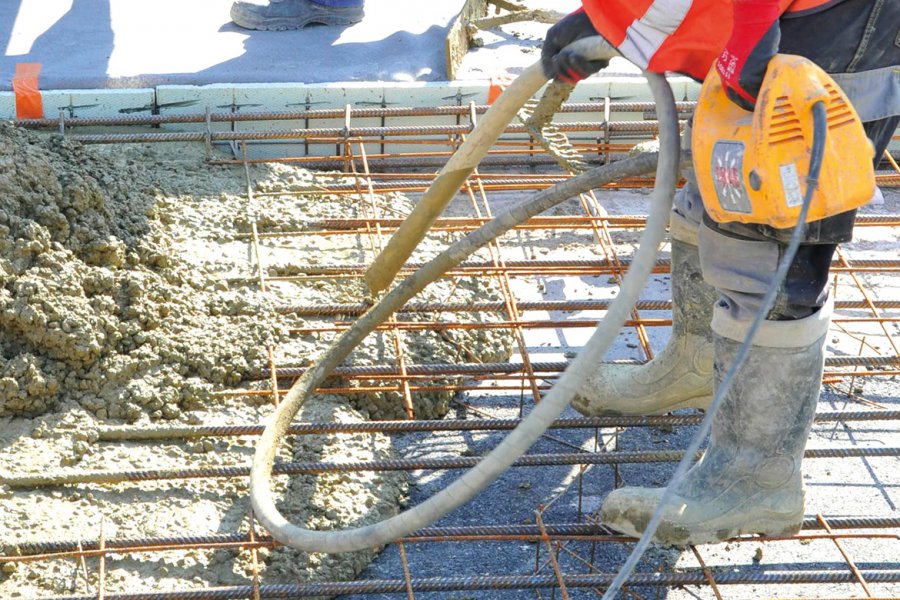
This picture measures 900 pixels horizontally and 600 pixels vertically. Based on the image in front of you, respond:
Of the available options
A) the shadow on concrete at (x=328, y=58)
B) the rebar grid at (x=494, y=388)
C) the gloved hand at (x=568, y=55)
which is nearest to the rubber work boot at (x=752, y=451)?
the rebar grid at (x=494, y=388)

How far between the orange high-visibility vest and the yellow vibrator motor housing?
297 millimetres

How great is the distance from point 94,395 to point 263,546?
857mm

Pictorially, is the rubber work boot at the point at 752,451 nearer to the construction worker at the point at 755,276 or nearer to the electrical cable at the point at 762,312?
the construction worker at the point at 755,276

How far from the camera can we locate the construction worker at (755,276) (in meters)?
2.51

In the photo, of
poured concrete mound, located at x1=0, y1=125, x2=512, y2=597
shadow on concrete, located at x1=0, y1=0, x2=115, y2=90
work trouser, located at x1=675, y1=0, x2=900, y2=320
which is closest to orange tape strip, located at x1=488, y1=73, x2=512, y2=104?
poured concrete mound, located at x1=0, y1=125, x2=512, y2=597

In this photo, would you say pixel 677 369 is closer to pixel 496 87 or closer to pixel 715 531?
pixel 715 531

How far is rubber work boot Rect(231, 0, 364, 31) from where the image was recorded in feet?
20.0

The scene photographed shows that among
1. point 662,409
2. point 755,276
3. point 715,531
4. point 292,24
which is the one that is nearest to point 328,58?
point 292,24

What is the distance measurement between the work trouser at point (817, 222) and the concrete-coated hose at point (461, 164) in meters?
0.61

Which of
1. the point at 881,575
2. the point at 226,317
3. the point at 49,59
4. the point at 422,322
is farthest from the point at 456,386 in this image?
the point at 49,59

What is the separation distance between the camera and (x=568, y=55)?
3.13 metres

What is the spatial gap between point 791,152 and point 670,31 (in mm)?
551

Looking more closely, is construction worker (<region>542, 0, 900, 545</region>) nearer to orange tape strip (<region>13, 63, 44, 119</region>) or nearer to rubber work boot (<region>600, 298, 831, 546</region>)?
rubber work boot (<region>600, 298, 831, 546</region>)

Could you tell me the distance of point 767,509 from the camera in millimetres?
2896
